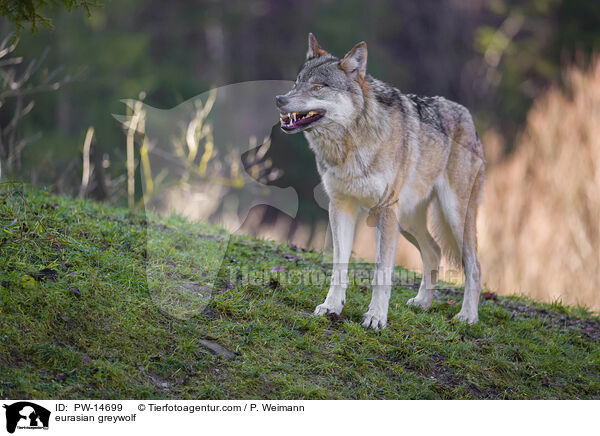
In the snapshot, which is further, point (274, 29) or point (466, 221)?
point (274, 29)

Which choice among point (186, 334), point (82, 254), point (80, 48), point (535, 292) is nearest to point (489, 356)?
point (186, 334)

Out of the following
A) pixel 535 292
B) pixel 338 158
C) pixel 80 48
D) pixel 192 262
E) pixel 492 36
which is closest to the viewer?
pixel 338 158

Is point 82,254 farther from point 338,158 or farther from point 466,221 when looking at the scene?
point 466,221

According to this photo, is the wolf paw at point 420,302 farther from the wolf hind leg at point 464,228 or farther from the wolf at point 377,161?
the wolf hind leg at point 464,228

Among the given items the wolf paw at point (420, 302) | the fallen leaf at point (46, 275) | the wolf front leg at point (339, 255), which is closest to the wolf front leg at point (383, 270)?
the wolf front leg at point (339, 255)

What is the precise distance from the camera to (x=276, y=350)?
429 centimetres

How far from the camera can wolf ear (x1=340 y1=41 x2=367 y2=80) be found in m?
4.86

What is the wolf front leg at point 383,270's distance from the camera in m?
4.75

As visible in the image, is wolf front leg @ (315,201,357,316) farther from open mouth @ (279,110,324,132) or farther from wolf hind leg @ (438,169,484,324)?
wolf hind leg @ (438,169,484,324)

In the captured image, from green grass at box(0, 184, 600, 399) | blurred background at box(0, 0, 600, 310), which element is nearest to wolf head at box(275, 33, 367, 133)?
green grass at box(0, 184, 600, 399)

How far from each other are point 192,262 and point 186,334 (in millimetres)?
1098
